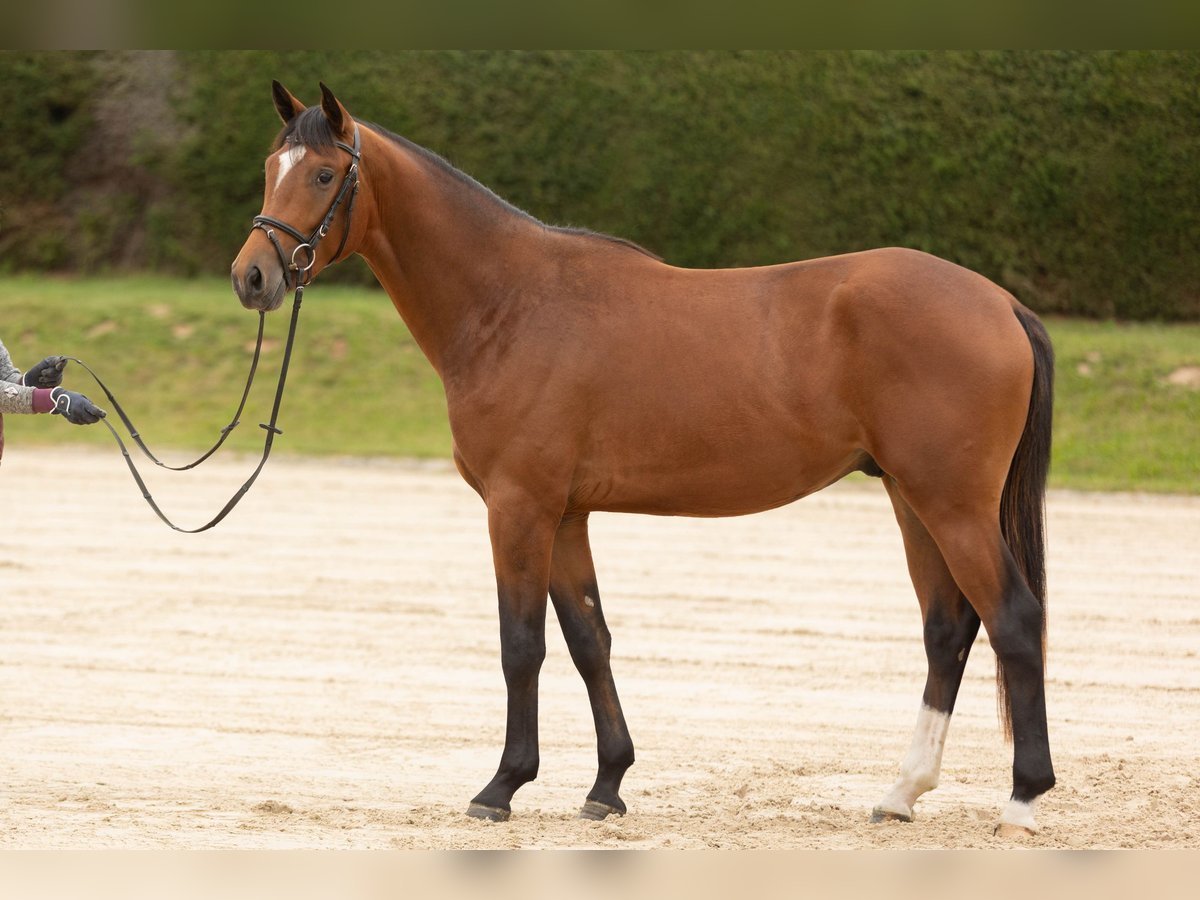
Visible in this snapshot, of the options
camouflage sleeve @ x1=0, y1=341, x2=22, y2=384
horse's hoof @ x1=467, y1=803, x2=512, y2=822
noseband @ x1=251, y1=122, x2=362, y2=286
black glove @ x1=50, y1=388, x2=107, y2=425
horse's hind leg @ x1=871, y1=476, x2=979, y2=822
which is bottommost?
horse's hoof @ x1=467, y1=803, x2=512, y2=822

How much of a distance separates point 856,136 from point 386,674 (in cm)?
1048

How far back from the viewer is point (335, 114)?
4.29 m

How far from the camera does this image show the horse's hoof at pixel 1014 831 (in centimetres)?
417

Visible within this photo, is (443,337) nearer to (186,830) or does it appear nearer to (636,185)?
(186,830)

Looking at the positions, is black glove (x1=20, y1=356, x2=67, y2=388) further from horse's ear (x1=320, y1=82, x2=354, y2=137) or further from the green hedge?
the green hedge

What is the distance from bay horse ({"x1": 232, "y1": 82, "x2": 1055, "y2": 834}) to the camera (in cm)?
421

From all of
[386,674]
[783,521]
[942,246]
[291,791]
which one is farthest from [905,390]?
[942,246]

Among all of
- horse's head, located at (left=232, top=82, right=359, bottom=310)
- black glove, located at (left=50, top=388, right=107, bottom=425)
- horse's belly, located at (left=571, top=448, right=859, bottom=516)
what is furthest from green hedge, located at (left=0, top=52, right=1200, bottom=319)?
horse's belly, located at (left=571, top=448, right=859, bottom=516)

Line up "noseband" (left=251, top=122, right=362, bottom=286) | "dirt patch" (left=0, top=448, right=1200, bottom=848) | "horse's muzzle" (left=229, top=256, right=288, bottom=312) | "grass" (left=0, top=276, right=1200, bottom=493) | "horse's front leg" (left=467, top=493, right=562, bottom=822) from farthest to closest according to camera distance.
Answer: "grass" (left=0, top=276, right=1200, bottom=493), "dirt patch" (left=0, top=448, right=1200, bottom=848), "horse's front leg" (left=467, top=493, right=562, bottom=822), "noseband" (left=251, top=122, right=362, bottom=286), "horse's muzzle" (left=229, top=256, right=288, bottom=312)

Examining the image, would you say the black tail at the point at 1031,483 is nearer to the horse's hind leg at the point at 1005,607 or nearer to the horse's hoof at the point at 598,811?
the horse's hind leg at the point at 1005,607

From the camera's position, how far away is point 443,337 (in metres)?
4.57

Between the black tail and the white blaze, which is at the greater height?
the white blaze

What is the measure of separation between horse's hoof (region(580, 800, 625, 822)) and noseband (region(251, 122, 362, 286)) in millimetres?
1891

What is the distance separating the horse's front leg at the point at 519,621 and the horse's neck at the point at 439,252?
0.57 m
